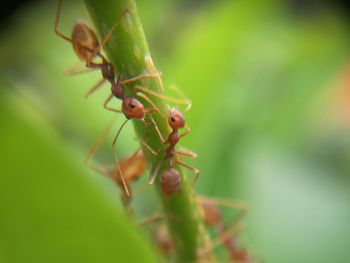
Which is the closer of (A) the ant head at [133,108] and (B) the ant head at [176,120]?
(A) the ant head at [133,108]

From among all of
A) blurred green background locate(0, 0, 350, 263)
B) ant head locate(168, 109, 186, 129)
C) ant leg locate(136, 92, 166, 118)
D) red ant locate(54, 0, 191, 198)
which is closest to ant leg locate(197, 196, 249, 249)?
blurred green background locate(0, 0, 350, 263)

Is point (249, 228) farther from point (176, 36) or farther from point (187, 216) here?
point (176, 36)

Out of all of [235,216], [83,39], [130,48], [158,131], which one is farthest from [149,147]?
[235,216]

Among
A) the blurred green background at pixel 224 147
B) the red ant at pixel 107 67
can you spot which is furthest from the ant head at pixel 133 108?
the blurred green background at pixel 224 147

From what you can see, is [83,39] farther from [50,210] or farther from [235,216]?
[235,216]

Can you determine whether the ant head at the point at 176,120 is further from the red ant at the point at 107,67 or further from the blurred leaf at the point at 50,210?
the blurred leaf at the point at 50,210

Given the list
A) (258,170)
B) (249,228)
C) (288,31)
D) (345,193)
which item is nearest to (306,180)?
(345,193)
